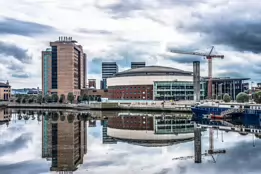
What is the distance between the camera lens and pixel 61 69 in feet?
373

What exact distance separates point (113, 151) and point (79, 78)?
10672cm

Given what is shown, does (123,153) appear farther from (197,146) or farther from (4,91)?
(4,91)

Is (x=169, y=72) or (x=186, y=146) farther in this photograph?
(x=169, y=72)

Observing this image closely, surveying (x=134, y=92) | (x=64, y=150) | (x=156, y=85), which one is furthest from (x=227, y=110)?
(x=134, y=92)

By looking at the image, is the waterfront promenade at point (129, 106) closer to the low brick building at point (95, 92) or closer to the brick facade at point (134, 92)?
the brick facade at point (134, 92)

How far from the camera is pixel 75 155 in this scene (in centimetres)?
2092

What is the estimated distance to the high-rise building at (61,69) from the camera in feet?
→ 370

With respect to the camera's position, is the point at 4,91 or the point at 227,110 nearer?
the point at 227,110

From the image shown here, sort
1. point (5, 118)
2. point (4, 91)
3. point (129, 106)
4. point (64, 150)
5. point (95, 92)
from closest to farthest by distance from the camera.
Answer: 1. point (64, 150)
2. point (5, 118)
3. point (129, 106)
4. point (95, 92)
5. point (4, 91)

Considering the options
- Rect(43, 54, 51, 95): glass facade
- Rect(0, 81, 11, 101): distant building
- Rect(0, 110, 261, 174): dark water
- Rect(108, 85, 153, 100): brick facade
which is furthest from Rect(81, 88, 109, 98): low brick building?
Rect(0, 110, 261, 174): dark water

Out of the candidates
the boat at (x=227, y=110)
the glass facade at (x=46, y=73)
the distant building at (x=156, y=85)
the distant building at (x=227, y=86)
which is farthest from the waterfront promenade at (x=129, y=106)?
the distant building at (x=227, y=86)

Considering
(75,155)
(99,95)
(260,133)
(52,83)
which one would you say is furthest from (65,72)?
(75,155)

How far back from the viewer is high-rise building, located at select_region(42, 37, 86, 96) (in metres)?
113

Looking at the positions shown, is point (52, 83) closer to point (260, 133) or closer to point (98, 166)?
point (260, 133)
